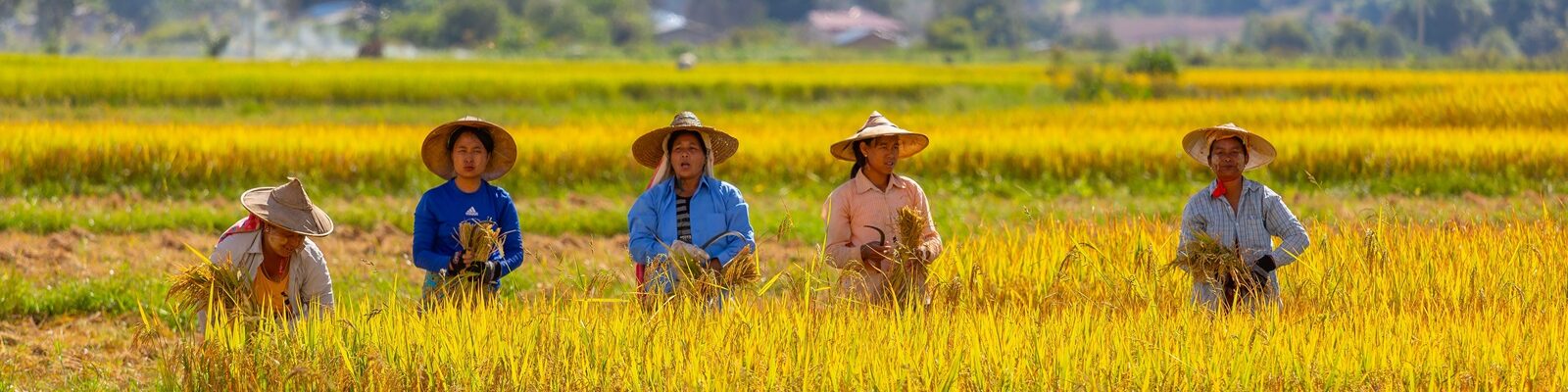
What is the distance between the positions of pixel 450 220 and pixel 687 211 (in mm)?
805

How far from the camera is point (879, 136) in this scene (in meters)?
6.28

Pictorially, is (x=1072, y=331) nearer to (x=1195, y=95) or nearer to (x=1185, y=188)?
(x=1185, y=188)

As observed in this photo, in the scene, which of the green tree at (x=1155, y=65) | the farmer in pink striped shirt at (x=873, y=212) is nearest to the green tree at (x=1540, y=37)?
the green tree at (x=1155, y=65)

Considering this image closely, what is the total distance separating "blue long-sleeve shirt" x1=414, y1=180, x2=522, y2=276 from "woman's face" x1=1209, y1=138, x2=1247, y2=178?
2321mm

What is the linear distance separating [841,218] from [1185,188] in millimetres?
8625

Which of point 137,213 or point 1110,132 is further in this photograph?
point 1110,132

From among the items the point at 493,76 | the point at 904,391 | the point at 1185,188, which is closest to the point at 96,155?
the point at 1185,188

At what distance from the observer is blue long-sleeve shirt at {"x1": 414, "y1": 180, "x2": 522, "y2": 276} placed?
245 inches

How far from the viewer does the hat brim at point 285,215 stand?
550 centimetres

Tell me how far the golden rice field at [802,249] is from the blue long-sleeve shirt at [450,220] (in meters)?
0.22

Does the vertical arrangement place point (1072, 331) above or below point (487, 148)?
below

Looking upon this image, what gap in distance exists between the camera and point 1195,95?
30156 mm

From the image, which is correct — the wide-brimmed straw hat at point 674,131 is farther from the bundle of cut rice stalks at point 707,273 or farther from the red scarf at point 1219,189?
the red scarf at point 1219,189

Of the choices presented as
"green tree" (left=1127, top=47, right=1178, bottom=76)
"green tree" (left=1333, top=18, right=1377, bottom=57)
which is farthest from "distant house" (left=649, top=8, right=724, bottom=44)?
"green tree" (left=1127, top=47, right=1178, bottom=76)
